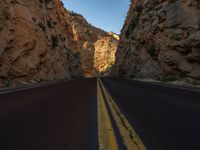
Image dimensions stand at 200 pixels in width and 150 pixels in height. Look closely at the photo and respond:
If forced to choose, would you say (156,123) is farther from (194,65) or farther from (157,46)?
(157,46)

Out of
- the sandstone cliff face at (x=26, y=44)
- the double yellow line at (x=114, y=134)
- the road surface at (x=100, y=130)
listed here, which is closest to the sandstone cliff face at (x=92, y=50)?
the sandstone cliff face at (x=26, y=44)

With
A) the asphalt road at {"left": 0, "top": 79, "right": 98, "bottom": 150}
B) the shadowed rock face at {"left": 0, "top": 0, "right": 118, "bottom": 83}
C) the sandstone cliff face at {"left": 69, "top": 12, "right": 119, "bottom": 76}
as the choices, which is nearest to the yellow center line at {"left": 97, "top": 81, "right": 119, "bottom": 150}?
the asphalt road at {"left": 0, "top": 79, "right": 98, "bottom": 150}

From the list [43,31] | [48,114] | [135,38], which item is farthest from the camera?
[135,38]

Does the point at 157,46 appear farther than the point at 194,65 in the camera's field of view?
Yes

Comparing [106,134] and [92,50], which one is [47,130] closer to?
[106,134]

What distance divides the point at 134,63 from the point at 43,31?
18.2 metres

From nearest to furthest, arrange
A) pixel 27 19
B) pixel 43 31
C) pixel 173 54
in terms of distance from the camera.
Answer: pixel 173 54
pixel 27 19
pixel 43 31

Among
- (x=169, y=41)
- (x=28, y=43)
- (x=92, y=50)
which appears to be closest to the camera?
(x=28, y=43)

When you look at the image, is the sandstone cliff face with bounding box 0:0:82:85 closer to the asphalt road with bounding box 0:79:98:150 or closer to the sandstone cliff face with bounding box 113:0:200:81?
the sandstone cliff face with bounding box 113:0:200:81

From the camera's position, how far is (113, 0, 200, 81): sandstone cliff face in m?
30.4

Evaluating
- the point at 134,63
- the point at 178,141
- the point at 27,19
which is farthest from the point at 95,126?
the point at 134,63

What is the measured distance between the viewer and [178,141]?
459 cm

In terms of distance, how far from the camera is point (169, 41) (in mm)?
35906

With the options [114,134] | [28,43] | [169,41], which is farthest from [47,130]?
[169,41]
